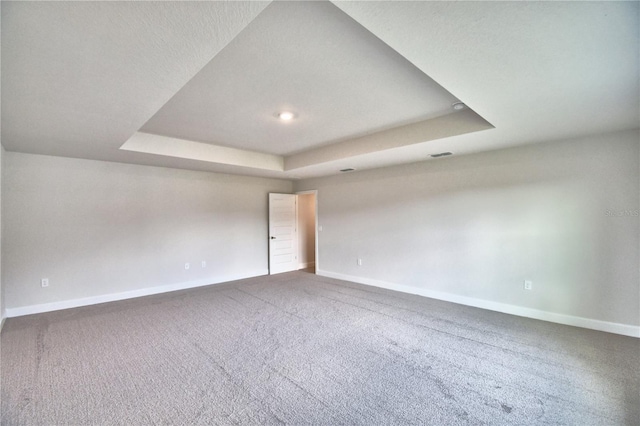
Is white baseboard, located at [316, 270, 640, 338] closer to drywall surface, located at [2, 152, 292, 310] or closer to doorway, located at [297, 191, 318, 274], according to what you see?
doorway, located at [297, 191, 318, 274]

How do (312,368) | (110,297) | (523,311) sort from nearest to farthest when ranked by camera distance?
(312,368), (523,311), (110,297)

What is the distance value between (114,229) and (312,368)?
170 inches

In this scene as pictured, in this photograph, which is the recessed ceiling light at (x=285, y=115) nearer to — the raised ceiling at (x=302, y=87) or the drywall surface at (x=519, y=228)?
the raised ceiling at (x=302, y=87)

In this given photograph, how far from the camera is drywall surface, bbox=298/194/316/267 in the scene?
7711mm

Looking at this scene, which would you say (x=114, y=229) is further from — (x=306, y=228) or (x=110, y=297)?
(x=306, y=228)

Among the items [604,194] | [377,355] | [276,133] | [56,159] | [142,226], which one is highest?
[276,133]

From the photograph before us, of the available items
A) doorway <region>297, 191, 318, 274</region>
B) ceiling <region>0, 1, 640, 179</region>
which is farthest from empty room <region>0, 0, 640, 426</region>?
doorway <region>297, 191, 318, 274</region>

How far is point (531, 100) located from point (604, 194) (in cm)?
203

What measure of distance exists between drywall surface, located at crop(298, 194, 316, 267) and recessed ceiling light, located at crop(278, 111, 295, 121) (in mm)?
4337

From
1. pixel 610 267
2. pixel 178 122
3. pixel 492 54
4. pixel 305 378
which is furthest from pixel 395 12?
pixel 610 267

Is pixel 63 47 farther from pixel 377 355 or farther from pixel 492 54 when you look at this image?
pixel 377 355

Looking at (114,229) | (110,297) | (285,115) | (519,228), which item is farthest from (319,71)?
(110,297)

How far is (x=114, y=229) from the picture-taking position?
15.6 feet

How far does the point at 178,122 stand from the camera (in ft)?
11.7
